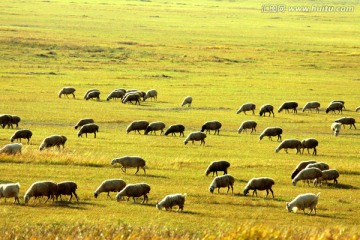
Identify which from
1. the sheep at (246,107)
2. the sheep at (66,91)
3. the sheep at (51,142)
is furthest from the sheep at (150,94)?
the sheep at (51,142)

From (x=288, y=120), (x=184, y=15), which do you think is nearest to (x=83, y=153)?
(x=288, y=120)

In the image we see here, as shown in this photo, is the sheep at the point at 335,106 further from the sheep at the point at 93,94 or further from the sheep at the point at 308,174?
the sheep at the point at 308,174

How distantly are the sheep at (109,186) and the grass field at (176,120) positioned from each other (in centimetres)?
50

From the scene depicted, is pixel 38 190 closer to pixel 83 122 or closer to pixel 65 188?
pixel 65 188

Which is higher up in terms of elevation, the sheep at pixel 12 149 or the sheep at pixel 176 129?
the sheep at pixel 176 129

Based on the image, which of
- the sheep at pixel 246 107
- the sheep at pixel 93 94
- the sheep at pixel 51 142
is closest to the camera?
the sheep at pixel 51 142

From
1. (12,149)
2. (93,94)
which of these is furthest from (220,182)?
(93,94)

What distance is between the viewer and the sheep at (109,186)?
24.0 m

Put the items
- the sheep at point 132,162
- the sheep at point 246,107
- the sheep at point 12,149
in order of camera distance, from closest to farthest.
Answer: the sheep at point 132,162, the sheep at point 12,149, the sheep at point 246,107

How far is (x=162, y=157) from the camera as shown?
31984 mm

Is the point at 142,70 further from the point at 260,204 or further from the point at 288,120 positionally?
the point at 260,204

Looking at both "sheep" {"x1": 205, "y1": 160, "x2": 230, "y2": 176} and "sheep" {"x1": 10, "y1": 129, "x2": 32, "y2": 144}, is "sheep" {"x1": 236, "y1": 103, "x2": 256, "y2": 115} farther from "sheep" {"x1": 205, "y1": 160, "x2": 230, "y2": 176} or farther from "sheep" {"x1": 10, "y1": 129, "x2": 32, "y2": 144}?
"sheep" {"x1": 205, "y1": 160, "x2": 230, "y2": 176}

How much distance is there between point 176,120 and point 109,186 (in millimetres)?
20288

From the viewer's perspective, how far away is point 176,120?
44188 mm
